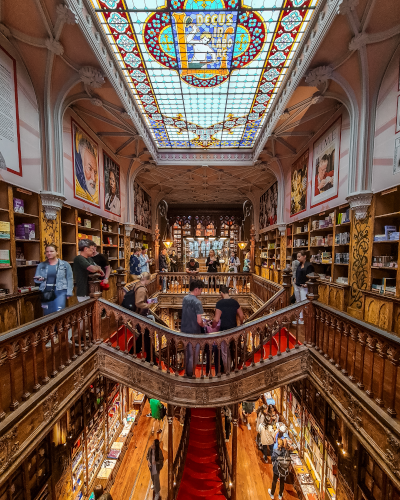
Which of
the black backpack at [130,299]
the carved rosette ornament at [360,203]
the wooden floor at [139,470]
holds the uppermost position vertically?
the carved rosette ornament at [360,203]

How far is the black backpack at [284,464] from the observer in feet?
14.3

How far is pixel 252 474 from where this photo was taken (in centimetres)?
492

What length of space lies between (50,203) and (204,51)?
14.0ft

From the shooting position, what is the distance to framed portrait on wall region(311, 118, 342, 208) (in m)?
5.57

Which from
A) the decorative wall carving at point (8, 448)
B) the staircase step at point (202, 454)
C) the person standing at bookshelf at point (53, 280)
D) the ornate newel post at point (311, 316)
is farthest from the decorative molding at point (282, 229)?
the decorative wall carving at point (8, 448)

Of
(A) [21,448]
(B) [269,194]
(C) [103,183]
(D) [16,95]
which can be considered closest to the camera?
(A) [21,448]

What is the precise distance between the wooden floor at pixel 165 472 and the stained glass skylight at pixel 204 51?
8686mm

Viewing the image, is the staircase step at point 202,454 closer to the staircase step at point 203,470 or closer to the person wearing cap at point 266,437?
the staircase step at point 203,470

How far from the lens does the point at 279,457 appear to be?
4488mm

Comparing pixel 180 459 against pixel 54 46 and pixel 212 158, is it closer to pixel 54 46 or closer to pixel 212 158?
pixel 54 46

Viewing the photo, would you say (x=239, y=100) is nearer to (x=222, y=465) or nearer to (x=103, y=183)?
(x=103, y=183)

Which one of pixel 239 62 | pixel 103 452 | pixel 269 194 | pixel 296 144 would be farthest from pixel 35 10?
pixel 269 194

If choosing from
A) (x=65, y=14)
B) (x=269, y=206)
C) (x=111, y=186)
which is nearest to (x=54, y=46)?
(x=65, y=14)

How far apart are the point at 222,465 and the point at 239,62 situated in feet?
27.8
